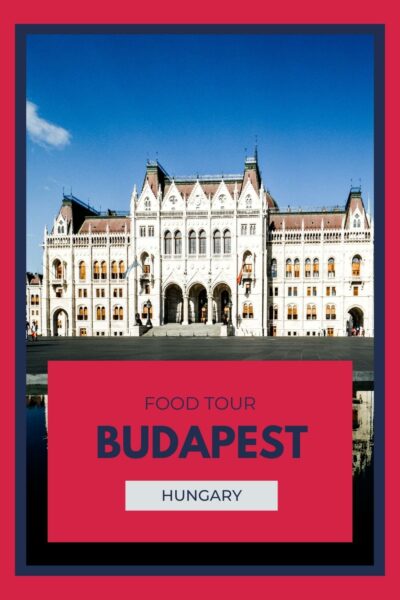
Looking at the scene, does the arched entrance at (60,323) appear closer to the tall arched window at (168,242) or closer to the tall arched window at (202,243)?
the tall arched window at (168,242)

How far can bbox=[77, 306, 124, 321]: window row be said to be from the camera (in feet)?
168

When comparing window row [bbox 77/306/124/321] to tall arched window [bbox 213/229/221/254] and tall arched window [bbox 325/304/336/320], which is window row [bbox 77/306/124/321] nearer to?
tall arched window [bbox 213/229/221/254]

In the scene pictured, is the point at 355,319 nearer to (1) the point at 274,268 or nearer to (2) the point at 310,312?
(2) the point at 310,312

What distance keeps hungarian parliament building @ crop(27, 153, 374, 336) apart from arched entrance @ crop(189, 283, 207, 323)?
13 cm

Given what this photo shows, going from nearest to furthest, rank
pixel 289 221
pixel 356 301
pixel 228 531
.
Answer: pixel 228 531
pixel 356 301
pixel 289 221

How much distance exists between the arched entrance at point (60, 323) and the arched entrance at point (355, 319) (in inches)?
1330

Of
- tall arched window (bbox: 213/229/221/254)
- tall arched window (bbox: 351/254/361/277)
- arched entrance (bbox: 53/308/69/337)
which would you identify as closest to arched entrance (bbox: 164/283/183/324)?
tall arched window (bbox: 213/229/221/254)

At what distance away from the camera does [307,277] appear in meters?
→ 48.8

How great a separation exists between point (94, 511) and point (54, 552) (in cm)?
61

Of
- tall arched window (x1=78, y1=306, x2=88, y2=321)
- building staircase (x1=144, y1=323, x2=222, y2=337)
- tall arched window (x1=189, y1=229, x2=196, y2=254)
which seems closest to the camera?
building staircase (x1=144, y1=323, x2=222, y2=337)

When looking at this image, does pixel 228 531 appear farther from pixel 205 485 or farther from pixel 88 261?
pixel 88 261

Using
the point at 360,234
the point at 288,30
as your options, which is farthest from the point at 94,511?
the point at 360,234

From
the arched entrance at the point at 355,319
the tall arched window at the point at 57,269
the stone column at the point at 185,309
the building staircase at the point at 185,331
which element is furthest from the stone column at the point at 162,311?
the arched entrance at the point at 355,319

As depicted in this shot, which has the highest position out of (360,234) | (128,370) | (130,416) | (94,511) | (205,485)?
(360,234)
